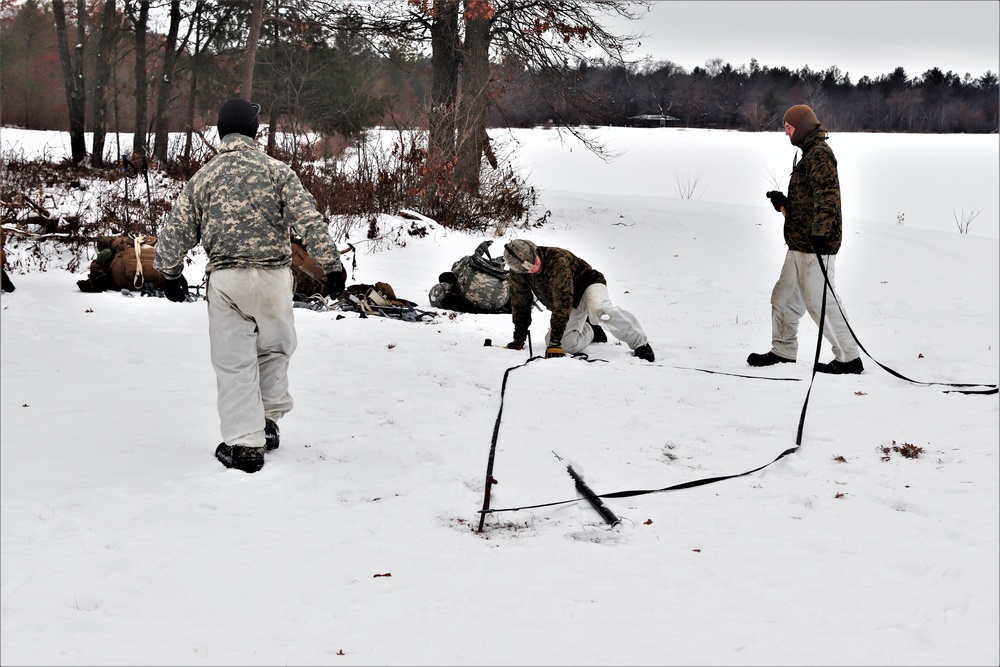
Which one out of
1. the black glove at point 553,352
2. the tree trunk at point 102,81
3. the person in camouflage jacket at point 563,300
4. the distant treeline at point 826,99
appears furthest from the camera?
the distant treeline at point 826,99

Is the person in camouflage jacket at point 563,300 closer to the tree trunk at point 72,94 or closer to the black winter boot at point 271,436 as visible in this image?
the black winter boot at point 271,436

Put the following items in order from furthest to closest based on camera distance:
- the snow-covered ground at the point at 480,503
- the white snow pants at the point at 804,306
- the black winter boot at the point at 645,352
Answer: the black winter boot at the point at 645,352, the white snow pants at the point at 804,306, the snow-covered ground at the point at 480,503

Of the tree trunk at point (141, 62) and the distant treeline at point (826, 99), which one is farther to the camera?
the distant treeline at point (826, 99)

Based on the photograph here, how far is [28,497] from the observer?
13.6 ft

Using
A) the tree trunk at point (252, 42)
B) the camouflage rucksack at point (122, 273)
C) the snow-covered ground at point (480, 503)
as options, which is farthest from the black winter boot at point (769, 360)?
the tree trunk at point (252, 42)

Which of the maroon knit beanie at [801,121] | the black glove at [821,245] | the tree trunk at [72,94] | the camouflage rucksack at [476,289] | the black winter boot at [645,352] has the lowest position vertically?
the black winter boot at [645,352]

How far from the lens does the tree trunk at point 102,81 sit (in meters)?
19.9

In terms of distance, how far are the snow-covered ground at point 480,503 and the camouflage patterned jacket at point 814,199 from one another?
107 cm

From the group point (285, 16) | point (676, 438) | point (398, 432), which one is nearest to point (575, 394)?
point (676, 438)

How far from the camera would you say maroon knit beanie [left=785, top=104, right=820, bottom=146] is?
6.90m

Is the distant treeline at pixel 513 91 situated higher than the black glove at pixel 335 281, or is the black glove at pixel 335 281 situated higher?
the distant treeline at pixel 513 91

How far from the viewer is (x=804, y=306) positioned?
7.09 meters

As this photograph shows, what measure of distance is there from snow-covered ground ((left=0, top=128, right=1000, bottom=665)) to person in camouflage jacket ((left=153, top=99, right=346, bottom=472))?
0.37 metres

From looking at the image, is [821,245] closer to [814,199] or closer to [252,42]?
[814,199]
